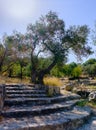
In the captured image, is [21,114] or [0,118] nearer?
[0,118]

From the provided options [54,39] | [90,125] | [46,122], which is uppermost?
[54,39]

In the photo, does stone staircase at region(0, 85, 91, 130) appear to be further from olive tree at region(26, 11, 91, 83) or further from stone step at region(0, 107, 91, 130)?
olive tree at region(26, 11, 91, 83)

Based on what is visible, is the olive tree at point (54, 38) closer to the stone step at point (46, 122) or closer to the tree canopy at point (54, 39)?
the tree canopy at point (54, 39)

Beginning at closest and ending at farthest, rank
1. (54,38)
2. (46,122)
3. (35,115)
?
(46,122) → (35,115) → (54,38)

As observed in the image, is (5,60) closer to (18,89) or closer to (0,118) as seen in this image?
(18,89)

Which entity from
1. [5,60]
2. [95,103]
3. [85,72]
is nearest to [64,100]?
[95,103]

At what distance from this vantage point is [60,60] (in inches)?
562

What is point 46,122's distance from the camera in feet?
21.3

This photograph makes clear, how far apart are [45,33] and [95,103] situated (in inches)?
215

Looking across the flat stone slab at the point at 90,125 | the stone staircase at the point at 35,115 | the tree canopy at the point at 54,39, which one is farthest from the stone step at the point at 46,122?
the tree canopy at the point at 54,39

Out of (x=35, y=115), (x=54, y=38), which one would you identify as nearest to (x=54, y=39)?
(x=54, y=38)

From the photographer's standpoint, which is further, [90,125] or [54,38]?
[54,38]

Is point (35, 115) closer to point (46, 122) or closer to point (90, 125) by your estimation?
point (46, 122)

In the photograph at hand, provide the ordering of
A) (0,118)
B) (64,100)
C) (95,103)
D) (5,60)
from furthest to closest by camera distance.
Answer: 1. (5,60)
2. (95,103)
3. (64,100)
4. (0,118)
